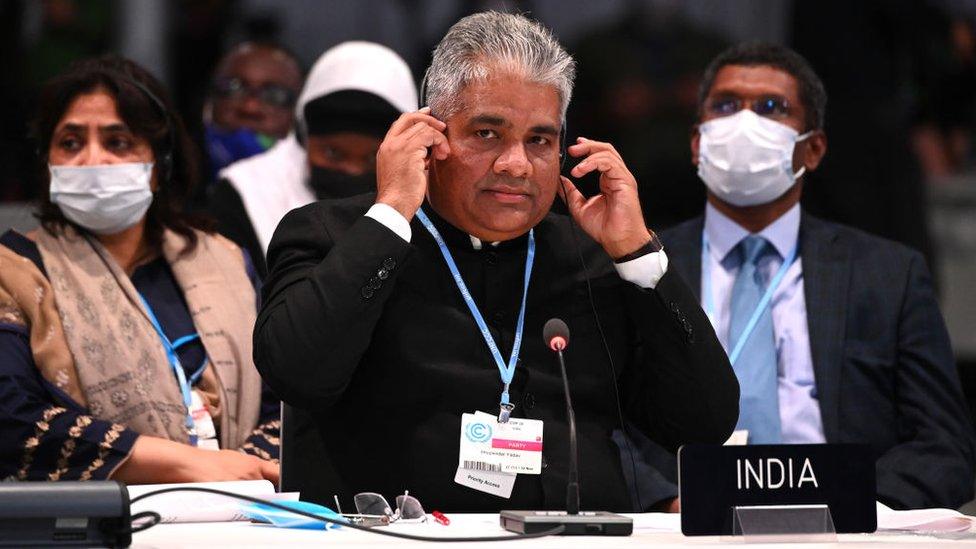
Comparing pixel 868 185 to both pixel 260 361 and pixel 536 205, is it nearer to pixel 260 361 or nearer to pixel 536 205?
pixel 536 205

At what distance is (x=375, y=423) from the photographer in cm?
296

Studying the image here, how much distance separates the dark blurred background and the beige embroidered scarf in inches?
91.6

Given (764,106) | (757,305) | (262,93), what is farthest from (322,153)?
(757,305)

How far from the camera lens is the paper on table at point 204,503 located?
2615 millimetres

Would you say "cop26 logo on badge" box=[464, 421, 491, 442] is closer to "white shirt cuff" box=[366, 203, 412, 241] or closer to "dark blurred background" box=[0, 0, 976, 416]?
"white shirt cuff" box=[366, 203, 412, 241]

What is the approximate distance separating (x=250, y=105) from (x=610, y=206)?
9.23 feet

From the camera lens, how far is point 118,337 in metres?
3.64

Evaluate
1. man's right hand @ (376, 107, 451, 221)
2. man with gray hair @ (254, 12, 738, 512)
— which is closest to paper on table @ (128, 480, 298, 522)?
man with gray hair @ (254, 12, 738, 512)

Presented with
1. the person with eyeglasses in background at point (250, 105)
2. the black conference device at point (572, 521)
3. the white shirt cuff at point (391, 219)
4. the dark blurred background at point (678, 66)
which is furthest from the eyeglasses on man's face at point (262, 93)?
the black conference device at point (572, 521)

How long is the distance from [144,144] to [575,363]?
4.83 feet

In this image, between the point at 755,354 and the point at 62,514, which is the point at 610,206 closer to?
the point at 755,354

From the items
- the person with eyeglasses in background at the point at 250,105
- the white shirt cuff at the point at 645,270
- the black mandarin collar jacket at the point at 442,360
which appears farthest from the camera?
the person with eyeglasses in background at the point at 250,105

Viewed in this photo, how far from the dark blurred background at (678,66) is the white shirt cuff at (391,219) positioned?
3377 mm

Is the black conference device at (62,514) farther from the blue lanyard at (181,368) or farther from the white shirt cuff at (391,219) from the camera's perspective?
the blue lanyard at (181,368)
